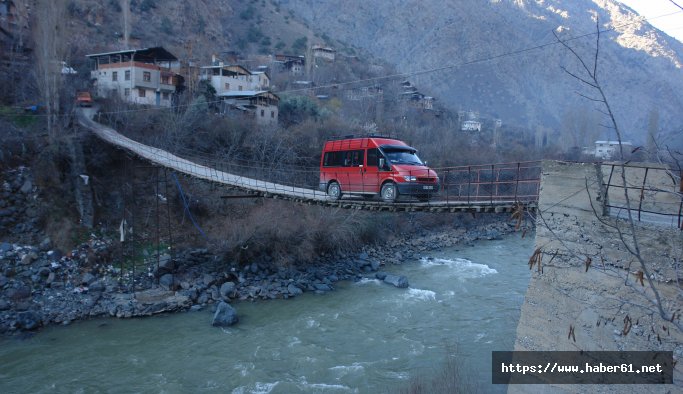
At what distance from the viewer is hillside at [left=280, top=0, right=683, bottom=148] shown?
70562 mm

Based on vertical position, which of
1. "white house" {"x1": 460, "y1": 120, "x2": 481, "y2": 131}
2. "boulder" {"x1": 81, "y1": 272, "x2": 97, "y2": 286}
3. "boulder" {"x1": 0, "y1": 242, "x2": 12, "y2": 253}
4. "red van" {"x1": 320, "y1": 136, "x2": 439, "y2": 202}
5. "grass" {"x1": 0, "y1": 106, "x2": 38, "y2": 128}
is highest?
"white house" {"x1": 460, "y1": 120, "x2": 481, "y2": 131}

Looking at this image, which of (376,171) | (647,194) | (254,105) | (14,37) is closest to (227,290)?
(376,171)

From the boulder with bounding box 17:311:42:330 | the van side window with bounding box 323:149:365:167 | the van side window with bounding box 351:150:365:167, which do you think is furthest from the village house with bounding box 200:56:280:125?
the boulder with bounding box 17:311:42:330

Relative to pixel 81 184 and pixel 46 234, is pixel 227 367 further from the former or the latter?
pixel 81 184

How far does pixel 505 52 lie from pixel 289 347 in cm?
8858

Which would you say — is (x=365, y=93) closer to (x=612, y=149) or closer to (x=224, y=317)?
(x=612, y=149)

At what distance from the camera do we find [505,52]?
8556cm

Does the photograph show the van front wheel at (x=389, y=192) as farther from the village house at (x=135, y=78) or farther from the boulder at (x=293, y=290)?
the village house at (x=135, y=78)

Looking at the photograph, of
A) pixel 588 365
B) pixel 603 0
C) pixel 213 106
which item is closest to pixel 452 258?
pixel 588 365

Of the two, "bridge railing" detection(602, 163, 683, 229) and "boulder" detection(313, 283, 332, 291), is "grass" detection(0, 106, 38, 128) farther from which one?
"bridge railing" detection(602, 163, 683, 229)

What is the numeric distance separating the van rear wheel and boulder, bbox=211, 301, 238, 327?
3923 mm

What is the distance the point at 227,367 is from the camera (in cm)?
888

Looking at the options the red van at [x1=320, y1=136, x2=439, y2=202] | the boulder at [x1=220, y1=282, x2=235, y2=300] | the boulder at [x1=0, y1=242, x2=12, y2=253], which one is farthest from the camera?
the boulder at [x1=220, y1=282, x2=235, y2=300]

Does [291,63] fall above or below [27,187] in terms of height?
above
